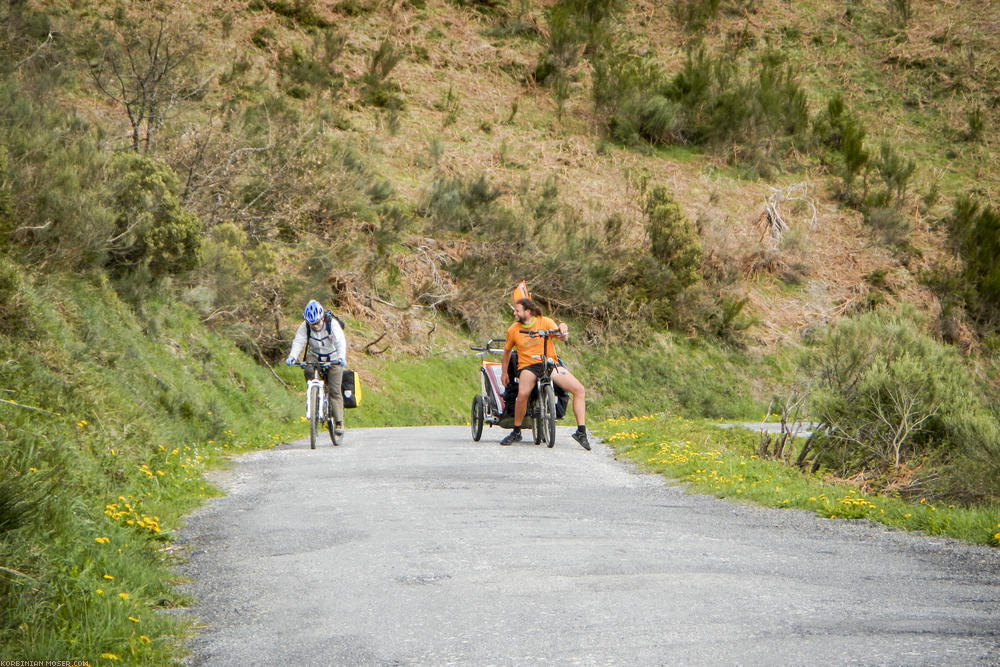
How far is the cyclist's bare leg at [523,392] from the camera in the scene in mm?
13898

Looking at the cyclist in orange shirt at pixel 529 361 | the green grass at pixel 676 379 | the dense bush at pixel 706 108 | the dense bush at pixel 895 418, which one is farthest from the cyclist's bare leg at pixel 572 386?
the dense bush at pixel 706 108

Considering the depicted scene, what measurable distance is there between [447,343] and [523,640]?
25231 mm

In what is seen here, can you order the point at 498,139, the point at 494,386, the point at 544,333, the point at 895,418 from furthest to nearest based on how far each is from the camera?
1. the point at 498,139
2. the point at 895,418
3. the point at 494,386
4. the point at 544,333

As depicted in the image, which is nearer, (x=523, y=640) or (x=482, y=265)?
(x=523, y=640)

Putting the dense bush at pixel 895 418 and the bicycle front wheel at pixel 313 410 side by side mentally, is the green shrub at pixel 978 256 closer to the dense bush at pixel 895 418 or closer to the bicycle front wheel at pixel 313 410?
the dense bush at pixel 895 418

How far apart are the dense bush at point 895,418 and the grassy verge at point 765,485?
132cm

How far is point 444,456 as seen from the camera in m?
12.8

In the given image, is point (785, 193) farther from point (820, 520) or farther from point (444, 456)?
point (820, 520)

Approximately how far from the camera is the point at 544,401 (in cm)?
1416

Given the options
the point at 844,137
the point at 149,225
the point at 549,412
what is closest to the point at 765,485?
Result: the point at 549,412

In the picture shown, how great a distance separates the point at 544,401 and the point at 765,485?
417 centimetres

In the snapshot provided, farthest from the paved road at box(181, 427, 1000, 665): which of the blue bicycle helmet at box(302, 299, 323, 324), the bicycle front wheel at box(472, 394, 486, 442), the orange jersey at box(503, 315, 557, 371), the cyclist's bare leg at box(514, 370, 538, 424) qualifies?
the bicycle front wheel at box(472, 394, 486, 442)

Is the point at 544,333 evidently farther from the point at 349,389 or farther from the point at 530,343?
the point at 349,389

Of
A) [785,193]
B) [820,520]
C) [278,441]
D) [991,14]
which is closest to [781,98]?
[785,193]
